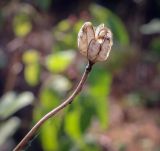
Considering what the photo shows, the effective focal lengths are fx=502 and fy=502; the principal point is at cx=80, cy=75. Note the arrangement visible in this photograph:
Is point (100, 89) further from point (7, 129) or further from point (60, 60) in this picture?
point (7, 129)

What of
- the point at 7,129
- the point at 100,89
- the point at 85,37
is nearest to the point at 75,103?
the point at 100,89

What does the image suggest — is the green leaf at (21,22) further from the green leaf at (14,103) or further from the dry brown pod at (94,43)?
the dry brown pod at (94,43)

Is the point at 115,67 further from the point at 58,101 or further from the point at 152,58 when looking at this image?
the point at 58,101

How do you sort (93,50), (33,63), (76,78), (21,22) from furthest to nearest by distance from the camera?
(76,78)
(21,22)
(33,63)
(93,50)

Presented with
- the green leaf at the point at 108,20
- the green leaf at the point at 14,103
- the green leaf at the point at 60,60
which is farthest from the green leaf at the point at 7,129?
the green leaf at the point at 108,20

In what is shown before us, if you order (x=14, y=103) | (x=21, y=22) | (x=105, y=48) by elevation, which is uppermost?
(x=105, y=48)

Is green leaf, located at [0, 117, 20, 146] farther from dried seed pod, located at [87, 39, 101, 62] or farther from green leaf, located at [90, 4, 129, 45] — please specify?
dried seed pod, located at [87, 39, 101, 62]

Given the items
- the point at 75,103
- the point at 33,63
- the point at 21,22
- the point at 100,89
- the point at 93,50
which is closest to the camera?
the point at 93,50
